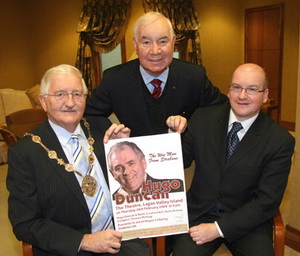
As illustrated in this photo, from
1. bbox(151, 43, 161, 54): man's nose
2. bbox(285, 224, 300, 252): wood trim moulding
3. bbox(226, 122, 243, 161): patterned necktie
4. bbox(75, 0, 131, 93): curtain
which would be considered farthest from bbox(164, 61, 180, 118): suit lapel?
bbox(75, 0, 131, 93): curtain

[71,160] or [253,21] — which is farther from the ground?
[253,21]

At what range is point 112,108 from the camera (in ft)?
8.48

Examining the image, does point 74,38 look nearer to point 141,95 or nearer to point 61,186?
point 141,95

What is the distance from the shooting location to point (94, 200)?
6.07ft

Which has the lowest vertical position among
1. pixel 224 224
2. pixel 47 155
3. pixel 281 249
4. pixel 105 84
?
pixel 281 249

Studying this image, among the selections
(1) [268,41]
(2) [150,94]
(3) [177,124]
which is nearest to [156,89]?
(2) [150,94]

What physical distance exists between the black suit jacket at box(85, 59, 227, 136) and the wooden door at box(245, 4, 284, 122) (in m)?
6.09

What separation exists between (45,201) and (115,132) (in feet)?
1.72

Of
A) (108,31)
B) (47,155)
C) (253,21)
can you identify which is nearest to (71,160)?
(47,155)

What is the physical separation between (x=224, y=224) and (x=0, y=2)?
7382 mm

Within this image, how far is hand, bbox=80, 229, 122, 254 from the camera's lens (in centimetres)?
172

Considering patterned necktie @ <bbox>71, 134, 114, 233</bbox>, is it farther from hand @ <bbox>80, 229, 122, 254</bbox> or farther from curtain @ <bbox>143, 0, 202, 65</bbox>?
curtain @ <bbox>143, 0, 202, 65</bbox>

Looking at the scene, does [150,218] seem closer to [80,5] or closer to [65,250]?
[65,250]

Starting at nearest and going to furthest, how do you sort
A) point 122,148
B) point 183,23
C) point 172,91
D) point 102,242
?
point 102,242 < point 122,148 < point 172,91 < point 183,23
